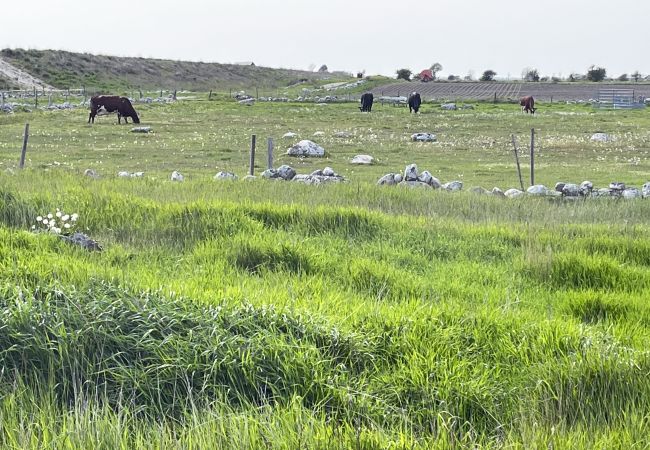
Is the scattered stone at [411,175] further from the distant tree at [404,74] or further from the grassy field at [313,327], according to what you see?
the distant tree at [404,74]

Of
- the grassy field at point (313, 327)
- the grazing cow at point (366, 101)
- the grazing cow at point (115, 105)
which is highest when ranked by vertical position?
the grazing cow at point (366, 101)

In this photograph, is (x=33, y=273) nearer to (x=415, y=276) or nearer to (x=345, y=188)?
(x=415, y=276)

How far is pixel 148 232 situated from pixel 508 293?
4911 mm

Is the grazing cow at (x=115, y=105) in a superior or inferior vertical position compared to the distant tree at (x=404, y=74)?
inferior

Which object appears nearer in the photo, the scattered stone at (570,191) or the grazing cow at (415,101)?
the scattered stone at (570,191)

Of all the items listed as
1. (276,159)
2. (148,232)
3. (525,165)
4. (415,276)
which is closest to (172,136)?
(276,159)

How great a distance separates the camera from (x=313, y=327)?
493 cm

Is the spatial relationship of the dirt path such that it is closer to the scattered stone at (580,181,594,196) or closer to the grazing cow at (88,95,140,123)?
the grazing cow at (88,95,140,123)

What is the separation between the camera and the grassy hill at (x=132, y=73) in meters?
87.2

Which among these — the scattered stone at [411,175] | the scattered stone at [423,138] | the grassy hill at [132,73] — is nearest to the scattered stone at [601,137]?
the scattered stone at [423,138]

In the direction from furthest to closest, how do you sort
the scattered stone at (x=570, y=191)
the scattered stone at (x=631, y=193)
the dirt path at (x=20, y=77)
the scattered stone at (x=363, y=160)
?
the dirt path at (x=20, y=77) < the scattered stone at (x=363, y=160) < the scattered stone at (x=570, y=191) < the scattered stone at (x=631, y=193)

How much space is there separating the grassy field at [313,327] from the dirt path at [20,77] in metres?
73.3

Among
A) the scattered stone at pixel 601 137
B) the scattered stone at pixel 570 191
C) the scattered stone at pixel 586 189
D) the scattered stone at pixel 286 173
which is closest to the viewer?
the scattered stone at pixel 570 191

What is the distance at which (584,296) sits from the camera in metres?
6.25
